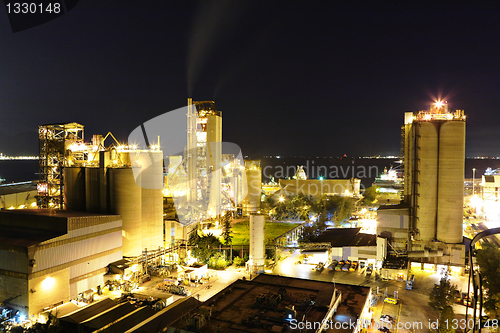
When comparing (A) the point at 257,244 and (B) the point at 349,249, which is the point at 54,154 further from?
(B) the point at 349,249

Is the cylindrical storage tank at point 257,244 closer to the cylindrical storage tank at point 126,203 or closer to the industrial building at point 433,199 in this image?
the cylindrical storage tank at point 126,203

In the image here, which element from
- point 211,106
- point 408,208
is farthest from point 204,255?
point 211,106

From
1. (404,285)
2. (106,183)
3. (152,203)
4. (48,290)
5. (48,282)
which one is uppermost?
(106,183)

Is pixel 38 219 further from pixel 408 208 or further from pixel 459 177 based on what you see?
pixel 459 177

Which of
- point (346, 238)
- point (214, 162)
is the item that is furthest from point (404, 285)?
point (214, 162)

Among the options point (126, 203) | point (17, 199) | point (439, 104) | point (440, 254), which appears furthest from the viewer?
point (17, 199)

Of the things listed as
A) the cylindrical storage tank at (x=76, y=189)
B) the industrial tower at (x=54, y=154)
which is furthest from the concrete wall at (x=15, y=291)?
the industrial tower at (x=54, y=154)
